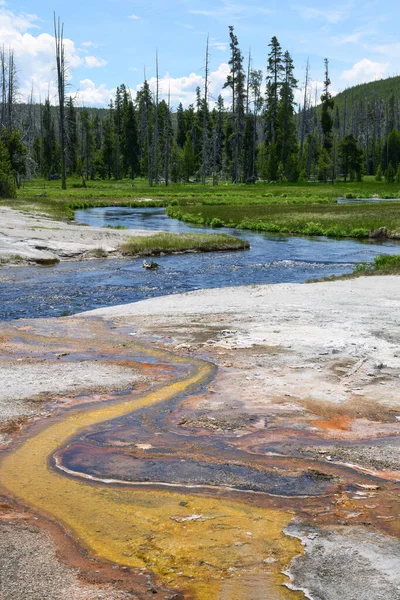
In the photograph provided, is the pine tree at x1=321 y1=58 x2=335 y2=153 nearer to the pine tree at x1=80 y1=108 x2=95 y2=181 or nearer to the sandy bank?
the pine tree at x1=80 y1=108 x2=95 y2=181

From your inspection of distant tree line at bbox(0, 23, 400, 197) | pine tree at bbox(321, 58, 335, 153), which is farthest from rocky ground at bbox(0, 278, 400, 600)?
pine tree at bbox(321, 58, 335, 153)

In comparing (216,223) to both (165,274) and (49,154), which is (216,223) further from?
(49,154)

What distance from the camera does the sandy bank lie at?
25094mm

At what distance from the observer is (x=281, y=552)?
4949 mm

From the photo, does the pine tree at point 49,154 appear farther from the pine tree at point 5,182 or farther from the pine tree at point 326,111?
the pine tree at point 5,182

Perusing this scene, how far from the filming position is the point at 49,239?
90.9 feet

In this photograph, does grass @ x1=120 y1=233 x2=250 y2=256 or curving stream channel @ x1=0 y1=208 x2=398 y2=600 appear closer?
curving stream channel @ x1=0 y1=208 x2=398 y2=600

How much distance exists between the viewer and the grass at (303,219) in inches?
1431

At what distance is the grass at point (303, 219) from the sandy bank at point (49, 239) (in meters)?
9.99

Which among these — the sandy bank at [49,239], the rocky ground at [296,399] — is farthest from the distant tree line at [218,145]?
the rocky ground at [296,399]

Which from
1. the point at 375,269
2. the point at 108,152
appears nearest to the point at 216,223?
the point at 375,269

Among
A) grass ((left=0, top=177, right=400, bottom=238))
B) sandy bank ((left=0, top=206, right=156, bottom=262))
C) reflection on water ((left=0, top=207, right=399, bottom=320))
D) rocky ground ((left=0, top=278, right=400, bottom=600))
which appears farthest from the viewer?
grass ((left=0, top=177, right=400, bottom=238))

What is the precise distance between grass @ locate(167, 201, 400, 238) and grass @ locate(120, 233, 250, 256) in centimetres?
778

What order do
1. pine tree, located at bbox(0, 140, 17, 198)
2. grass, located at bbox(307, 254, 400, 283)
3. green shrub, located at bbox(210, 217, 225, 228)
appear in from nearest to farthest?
grass, located at bbox(307, 254, 400, 283) < green shrub, located at bbox(210, 217, 225, 228) < pine tree, located at bbox(0, 140, 17, 198)
